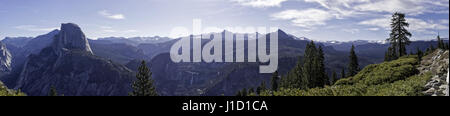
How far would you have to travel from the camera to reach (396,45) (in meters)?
64.6
